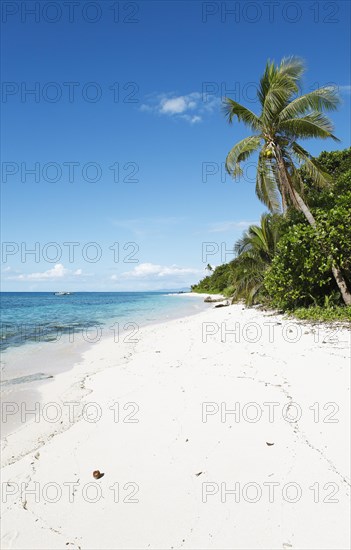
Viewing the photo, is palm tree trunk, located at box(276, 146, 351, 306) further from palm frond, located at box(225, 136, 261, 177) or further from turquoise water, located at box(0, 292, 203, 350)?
turquoise water, located at box(0, 292, 203, 350)

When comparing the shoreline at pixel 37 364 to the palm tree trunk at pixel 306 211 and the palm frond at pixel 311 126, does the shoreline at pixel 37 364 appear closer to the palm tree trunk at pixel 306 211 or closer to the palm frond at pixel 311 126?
the palm tree trunk at pixel 306 211

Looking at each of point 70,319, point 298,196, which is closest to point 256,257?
point 298,196

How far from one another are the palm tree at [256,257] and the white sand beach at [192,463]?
13132 mm

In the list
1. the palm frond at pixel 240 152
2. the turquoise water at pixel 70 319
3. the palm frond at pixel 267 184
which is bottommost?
the turquoise water at pixel 70 319

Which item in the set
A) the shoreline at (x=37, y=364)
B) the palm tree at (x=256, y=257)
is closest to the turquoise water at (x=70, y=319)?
the shoreline at (x=37, y=364)

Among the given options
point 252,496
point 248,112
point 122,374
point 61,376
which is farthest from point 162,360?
point 248,112

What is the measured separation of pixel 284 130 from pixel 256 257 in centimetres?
920

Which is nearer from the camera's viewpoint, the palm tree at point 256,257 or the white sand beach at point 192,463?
the white sand beach at point 192,463

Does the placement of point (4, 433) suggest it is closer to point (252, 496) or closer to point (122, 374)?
point (122, 374)

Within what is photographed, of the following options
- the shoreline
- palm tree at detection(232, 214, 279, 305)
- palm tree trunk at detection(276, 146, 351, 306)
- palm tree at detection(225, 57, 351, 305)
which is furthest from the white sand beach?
palm tree at detection(232, 214, 279, 305)

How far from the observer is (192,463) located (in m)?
3.54

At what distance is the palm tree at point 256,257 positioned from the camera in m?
19.4

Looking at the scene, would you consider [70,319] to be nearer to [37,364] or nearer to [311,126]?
[37,364]

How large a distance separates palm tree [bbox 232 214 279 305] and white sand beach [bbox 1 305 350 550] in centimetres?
1313
